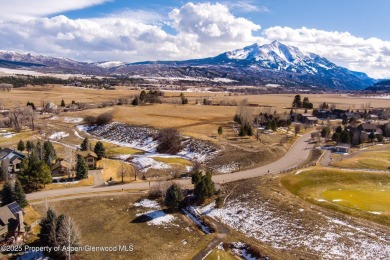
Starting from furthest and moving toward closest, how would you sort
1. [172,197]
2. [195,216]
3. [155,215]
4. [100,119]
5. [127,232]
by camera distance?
1. [100,119]
2. [172,197]
3. [195,216]
4. [155,215]
5. [127,232]

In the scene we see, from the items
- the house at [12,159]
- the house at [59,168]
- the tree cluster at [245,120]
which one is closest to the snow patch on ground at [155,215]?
the house at [59,168]

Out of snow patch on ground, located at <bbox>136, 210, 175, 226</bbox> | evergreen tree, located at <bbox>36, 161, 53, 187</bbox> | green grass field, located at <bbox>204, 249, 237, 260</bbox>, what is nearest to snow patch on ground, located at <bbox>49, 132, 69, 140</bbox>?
evergreen tree, located at <bbox>36, 161, 53, 187</bbox>

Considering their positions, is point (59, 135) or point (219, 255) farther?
point (59, 135)

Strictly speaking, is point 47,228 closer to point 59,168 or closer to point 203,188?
point 203,188

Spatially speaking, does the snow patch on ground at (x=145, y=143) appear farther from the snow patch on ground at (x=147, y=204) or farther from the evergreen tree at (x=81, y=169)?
the snow patch on ground at (x=147, y=204)

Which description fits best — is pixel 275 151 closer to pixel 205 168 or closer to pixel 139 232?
pixel 205 168

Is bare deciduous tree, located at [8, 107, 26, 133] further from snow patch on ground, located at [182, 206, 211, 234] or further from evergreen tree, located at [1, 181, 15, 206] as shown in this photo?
snow patch on ground, located at [182, 206, 211, 234]

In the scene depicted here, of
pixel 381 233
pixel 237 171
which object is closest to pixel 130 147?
pixel 237 171

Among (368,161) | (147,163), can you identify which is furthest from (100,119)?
(368,161)
